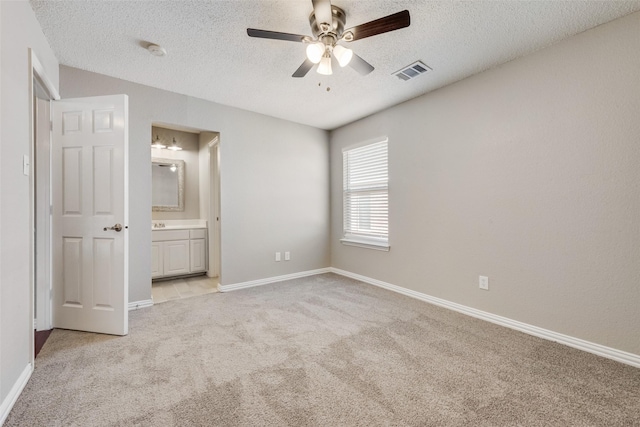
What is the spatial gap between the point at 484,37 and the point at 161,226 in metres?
4.84

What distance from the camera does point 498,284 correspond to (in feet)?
8.84

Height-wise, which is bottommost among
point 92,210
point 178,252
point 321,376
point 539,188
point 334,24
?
point 321,376

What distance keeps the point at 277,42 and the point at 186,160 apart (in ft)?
10.9

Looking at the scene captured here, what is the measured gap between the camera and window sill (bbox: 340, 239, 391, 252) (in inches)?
151

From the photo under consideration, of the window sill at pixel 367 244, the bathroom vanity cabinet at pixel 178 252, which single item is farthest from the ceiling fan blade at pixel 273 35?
the bathroom vanity cabinet at pixel 178 252

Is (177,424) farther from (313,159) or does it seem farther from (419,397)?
(313,159)

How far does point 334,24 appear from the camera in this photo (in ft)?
6.35

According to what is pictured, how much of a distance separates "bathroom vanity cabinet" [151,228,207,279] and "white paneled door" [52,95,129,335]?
60.0 inches

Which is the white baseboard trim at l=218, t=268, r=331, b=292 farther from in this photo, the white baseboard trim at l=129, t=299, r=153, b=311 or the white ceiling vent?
the white ceiling vent

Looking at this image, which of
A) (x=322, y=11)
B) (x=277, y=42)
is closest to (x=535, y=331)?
(x=322, y=11)

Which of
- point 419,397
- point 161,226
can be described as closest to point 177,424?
point 419,397

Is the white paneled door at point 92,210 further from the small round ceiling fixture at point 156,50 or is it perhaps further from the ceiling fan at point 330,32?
the ceiling fan at point 330,32

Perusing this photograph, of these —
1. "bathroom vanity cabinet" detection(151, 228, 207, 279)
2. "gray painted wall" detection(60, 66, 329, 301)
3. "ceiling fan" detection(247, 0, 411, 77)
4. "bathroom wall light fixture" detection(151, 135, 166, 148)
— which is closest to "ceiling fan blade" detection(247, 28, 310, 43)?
"ceiling fan" detection(247, 0, 411, 77)

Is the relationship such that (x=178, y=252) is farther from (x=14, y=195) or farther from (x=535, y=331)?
(x=535, y=331)
